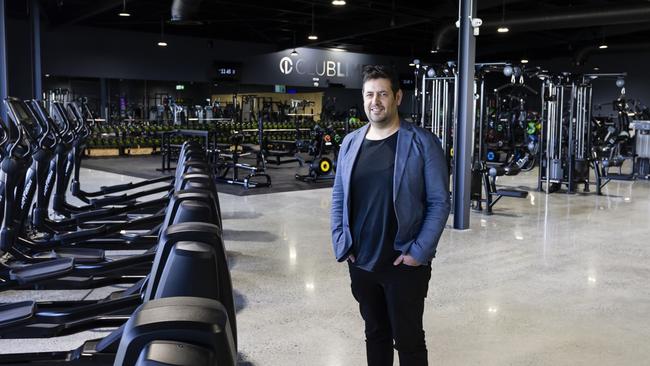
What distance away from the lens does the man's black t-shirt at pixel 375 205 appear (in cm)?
226

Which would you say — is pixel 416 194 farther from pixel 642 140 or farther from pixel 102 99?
pixel 102 99

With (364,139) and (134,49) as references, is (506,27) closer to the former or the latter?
(134,49)

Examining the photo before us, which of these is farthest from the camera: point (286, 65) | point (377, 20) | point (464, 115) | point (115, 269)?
point (286, 65)

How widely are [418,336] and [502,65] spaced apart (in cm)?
626

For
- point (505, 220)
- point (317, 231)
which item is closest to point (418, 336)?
point (317, 231)

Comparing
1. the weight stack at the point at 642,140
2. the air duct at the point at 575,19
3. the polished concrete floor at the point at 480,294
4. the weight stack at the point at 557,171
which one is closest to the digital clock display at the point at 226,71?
the air duct at the point at 575,19

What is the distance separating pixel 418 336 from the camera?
7.61 feet

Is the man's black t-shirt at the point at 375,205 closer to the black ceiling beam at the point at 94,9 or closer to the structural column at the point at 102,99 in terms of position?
the black ceiling beam at the point at 94,9

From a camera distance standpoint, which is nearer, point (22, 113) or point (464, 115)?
point (22, 113)

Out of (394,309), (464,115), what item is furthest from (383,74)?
(464,115)

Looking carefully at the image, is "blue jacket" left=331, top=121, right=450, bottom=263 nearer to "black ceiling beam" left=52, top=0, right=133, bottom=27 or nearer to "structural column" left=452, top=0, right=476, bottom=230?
"structural column" left=452, top=0, right=476, bottom=230

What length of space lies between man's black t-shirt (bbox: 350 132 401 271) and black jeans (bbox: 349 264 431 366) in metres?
0.06

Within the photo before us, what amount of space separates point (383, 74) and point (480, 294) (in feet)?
8.15

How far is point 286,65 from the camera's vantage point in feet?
66.3
